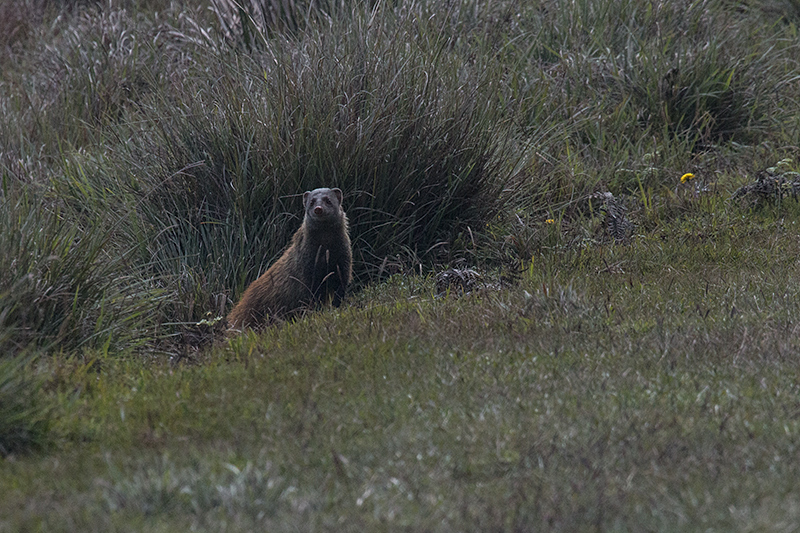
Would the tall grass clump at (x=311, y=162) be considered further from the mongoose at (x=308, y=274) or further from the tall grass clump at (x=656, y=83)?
the tall grass clump at (x=656, y=83)

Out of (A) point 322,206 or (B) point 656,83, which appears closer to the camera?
(A) point 322,206

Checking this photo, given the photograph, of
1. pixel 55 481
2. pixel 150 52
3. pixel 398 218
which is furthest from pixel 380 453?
pixel 150 52

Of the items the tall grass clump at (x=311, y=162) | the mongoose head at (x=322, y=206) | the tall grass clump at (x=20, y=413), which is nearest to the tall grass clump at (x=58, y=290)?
the tall grass clump at (x=20, y=413)

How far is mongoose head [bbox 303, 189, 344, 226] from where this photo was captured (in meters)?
6.64

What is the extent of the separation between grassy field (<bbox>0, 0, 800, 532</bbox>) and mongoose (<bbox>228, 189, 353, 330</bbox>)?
0.86 feet

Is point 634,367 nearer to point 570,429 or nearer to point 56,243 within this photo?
point 570,429

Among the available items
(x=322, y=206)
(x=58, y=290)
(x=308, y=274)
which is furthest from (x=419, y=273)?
(x=58, y=290)

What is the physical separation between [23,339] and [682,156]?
6.41m

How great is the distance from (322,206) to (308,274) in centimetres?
53

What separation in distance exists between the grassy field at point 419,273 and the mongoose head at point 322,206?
0.45 meters

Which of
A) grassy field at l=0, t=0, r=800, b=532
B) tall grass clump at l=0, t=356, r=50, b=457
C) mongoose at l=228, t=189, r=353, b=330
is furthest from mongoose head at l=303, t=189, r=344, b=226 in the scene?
tall grass clump at l=0, t=356, r=50, b=457

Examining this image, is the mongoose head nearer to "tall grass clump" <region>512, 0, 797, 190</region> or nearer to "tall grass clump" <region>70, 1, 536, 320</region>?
"tall grass clump" <region>70, 1, 536, 320</region>

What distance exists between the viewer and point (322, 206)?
261 inches

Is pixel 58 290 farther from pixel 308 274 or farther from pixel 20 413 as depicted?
pixel 308 274
